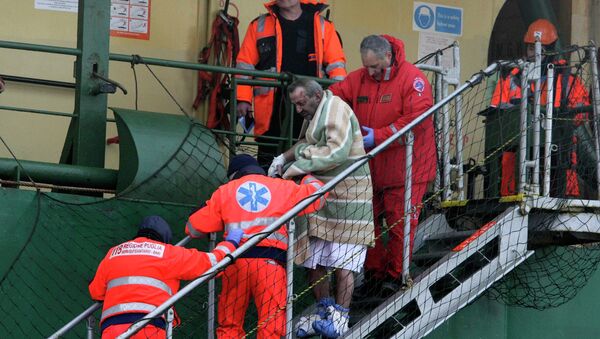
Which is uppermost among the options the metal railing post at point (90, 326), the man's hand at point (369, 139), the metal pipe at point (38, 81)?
the metal pipe at point (38, 81)

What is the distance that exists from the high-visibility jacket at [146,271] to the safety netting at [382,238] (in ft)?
0.87

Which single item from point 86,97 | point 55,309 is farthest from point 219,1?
point 55,309

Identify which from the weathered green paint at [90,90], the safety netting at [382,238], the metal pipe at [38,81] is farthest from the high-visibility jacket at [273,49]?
the metal pipe at [38,81]

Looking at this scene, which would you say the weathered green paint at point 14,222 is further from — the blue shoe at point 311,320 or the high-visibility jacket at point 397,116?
the high-visibility jacket at point 397,116

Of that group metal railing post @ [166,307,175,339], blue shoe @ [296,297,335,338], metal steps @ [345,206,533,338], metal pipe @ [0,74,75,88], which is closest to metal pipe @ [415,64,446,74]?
metal steps @ [345,206,533,338]

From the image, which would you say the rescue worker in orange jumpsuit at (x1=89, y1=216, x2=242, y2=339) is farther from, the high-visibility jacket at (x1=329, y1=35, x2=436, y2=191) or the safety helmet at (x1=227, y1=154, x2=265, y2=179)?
the high-visibility jacket at (x1=329, y1=35, x2=436, y2=191)

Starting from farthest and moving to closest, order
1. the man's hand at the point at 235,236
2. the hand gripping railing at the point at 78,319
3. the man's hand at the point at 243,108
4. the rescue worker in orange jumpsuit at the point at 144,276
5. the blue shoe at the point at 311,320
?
the man's hand at the point at 243,108
the hand gripping railing at the point at 78,319
the blue shoe at the point at 311,320
the man's hand at the point at 235,236
the rescue worker in orange jumpsuit at the point at 144,276

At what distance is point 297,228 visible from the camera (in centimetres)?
A: 732

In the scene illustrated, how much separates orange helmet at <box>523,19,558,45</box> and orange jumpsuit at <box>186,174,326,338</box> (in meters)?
4.80

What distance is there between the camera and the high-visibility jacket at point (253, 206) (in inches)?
276

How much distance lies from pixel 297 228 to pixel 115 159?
357 cm

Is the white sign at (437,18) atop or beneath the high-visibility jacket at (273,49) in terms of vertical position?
atop

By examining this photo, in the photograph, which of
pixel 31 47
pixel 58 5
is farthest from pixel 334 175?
pixel 58 5

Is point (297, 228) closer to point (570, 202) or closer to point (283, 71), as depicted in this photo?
point (570, 202)
